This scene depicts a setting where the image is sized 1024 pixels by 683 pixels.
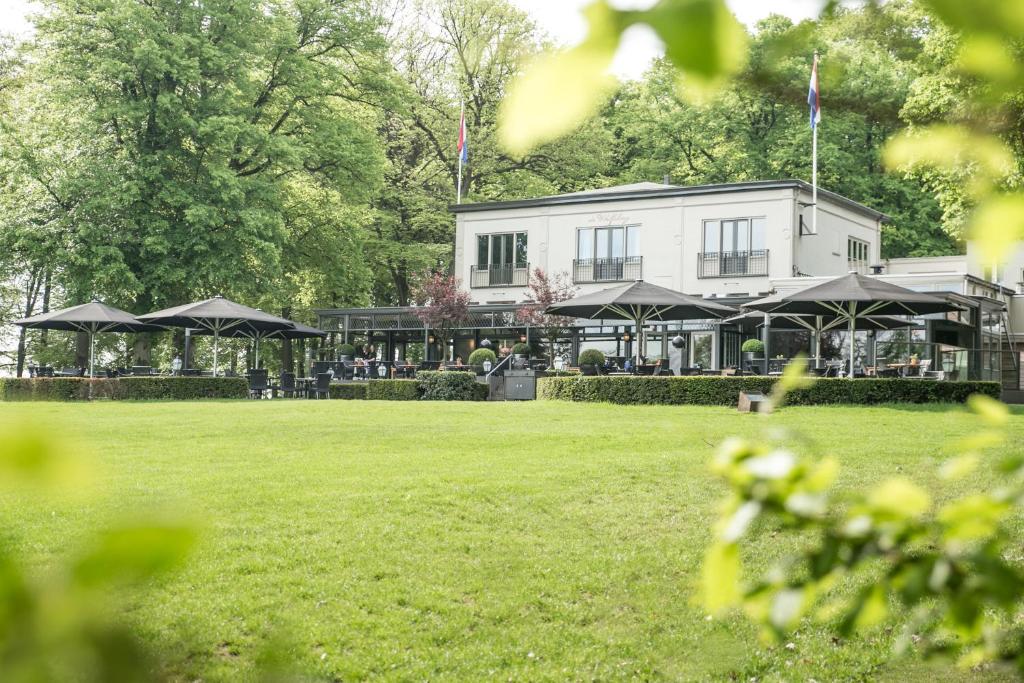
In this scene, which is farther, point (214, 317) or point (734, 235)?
point (734, 235)

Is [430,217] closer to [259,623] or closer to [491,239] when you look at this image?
[491,239]

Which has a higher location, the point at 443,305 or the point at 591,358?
the point at 443,305

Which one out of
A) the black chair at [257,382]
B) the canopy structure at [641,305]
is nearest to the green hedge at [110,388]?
the black chair at [257,382]

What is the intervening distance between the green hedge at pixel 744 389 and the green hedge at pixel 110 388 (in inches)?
379

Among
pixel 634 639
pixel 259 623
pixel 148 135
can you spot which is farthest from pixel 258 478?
pixel 148 135

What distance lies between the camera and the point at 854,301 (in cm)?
2022

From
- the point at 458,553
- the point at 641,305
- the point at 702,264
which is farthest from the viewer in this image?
the point at 702,264

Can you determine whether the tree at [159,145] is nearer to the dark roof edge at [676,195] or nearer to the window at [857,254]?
the dark roof edge at [676,195]

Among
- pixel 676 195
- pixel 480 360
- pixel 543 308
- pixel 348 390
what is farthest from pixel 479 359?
pixel 676 195

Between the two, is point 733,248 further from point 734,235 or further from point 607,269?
point 607,269

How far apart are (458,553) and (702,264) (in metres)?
26.6

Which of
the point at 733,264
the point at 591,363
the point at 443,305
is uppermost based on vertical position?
the point at 733,264

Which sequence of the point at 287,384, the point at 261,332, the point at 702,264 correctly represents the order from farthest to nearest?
the point at 702,264
the point at 261,332
the point at 287,384

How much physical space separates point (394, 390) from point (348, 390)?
2676mm
